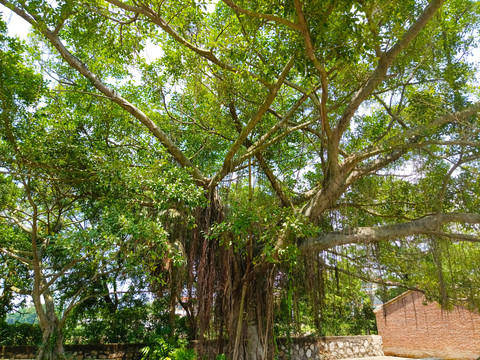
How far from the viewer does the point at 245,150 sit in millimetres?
5586

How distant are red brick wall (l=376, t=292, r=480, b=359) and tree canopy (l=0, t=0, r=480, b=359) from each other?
4.70 m

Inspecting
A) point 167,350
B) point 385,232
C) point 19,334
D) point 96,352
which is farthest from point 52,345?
point 385,232

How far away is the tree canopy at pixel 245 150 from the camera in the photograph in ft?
14.0

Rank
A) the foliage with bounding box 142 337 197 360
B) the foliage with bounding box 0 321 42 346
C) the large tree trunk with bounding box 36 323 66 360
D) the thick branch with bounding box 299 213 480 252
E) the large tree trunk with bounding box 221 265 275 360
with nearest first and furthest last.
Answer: the thick branch with bounding box 299 213 480 252
the large tree trunk with bounding box 221 265 275 360
the large tree trunk with bounding box 36 323 66 360
the foliage with bounding box 142 337 197 360
the foliage with bounding box 0 321 42 346

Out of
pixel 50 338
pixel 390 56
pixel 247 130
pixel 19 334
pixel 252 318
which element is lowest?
pixel 19 334

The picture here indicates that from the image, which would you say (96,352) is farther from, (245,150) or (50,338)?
(245,150)

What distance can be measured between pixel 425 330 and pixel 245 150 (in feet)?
31.7

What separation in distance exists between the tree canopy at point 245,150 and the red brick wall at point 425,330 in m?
4.70

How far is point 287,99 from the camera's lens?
666 centimetres

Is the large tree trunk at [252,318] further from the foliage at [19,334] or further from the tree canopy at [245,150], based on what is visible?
the foliage at [19,334]

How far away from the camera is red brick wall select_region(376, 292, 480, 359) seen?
10.1 meters

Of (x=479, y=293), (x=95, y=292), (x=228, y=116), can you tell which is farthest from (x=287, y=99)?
(x=95, y=292)

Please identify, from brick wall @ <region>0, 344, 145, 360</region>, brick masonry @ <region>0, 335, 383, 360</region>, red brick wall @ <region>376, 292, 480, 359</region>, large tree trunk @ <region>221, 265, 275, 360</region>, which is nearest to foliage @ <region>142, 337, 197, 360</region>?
brick wall @ <region>0, 344, 145, 360</region>

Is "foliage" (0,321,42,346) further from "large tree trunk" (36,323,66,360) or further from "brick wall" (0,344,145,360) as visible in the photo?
"large tree trunk" (36,323,66,360)
